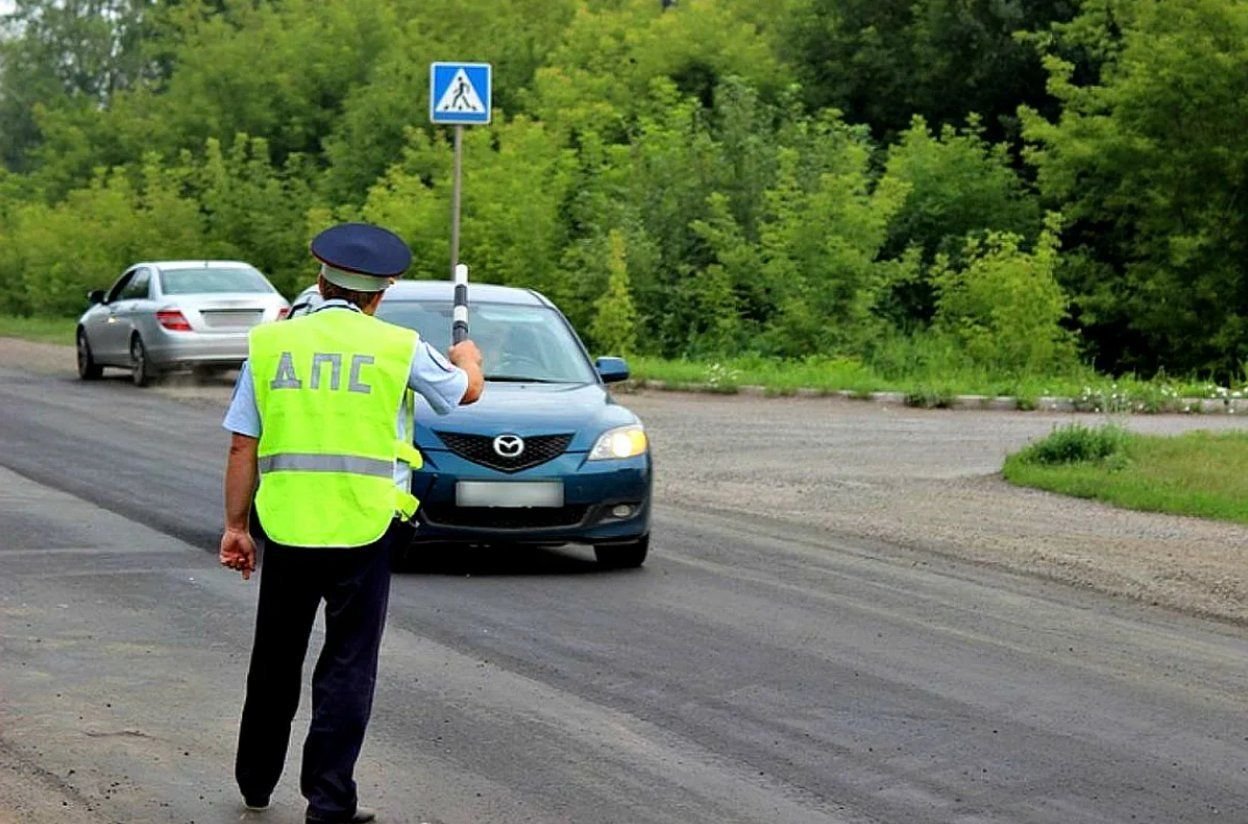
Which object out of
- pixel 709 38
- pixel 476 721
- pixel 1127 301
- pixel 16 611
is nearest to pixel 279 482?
pixel 476 721

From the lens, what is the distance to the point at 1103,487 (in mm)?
16672

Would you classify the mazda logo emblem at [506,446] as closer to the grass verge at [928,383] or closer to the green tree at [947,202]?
the grass verge at [928,383]

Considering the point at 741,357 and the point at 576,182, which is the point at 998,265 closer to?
the point at 741,357

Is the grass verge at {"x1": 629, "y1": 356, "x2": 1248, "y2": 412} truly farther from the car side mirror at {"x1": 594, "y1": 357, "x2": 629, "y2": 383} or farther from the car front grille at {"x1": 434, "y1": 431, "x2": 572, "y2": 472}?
the car front grille at {"x1": 434, "y1": 431, "x2": 572, "y2": 472}

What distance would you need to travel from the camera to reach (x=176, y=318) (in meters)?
27.4

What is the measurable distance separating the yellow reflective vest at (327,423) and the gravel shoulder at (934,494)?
6.21 metres

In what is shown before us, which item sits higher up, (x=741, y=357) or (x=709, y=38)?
(x=709, y=38)

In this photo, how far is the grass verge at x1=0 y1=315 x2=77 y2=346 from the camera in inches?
1662

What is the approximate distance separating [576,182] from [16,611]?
94.0ft

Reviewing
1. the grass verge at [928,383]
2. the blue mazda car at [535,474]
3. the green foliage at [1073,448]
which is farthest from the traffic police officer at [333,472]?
the grass verge at [928,383]

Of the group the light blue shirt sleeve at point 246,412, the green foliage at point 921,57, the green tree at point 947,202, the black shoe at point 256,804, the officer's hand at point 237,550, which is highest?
the green foliage at point 921,57

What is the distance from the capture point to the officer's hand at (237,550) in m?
6.68

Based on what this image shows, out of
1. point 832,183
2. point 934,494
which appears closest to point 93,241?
point 832,183

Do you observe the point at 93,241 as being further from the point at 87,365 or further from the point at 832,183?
the point at 832,183
